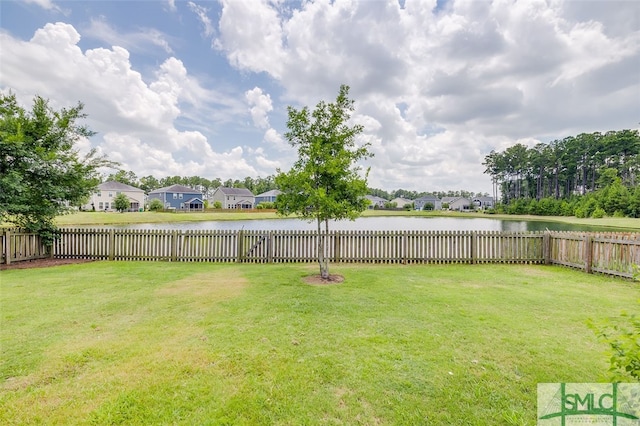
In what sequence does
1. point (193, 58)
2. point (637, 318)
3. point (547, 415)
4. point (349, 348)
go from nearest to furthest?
point (637, 318)
point (547, 415)
point (349, 348)
point (193, 58)

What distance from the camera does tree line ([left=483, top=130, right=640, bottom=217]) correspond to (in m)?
47.3

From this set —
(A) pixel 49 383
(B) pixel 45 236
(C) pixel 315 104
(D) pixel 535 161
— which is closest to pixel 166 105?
(B) pixel 45 236

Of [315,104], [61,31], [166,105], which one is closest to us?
[315,104]

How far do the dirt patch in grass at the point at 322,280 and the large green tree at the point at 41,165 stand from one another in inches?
369

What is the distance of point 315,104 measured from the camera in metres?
7.97

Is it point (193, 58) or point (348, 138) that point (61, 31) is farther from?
point (348, 138)

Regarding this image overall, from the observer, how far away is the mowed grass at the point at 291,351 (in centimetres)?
268

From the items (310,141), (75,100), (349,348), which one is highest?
(75,100)

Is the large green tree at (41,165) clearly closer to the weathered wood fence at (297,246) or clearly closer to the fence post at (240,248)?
the weathered wood fence at (297,246)

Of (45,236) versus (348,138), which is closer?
(348,138)

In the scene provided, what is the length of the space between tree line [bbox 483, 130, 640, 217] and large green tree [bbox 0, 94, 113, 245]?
63.3 m

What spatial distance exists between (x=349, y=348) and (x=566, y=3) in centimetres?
1410

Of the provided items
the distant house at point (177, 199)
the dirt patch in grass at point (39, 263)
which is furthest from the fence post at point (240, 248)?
the distant house at point (177, 199)

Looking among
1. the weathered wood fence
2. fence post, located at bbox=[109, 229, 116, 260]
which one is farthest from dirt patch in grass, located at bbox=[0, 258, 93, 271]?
fence post, located at bbox=[109, 229, 116, 260]
